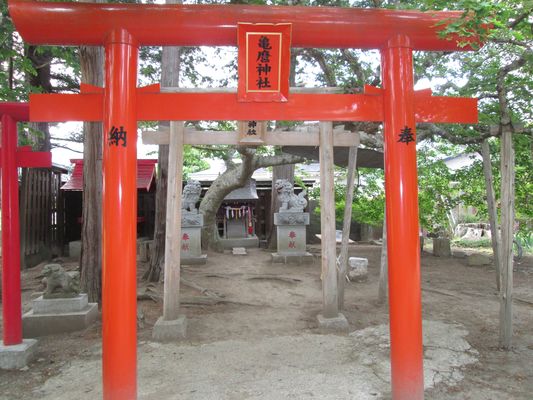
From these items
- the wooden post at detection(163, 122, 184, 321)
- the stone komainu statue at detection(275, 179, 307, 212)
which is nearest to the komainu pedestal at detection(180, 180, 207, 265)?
the stone komainu statue at detection(275, 179, 307, 212)

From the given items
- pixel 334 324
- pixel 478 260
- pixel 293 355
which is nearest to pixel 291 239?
pixel 478 260

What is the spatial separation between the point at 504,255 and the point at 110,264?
13.4 ft

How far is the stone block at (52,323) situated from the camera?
5234 mm

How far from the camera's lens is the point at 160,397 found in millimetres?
3523

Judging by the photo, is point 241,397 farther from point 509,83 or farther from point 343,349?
point 509,83

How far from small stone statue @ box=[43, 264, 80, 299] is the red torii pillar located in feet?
2.71

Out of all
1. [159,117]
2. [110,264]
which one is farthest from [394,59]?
[110,264]

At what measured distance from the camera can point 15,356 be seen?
4207 mm

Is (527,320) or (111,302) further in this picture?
(527,320)

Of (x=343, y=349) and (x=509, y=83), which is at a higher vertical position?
(x=509, y=83)

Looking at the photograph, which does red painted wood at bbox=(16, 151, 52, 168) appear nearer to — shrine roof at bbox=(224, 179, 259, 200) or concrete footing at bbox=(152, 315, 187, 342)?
concrete footing at bbox=(152, 315, 187, 342)

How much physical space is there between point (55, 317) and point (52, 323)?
0.29 feet

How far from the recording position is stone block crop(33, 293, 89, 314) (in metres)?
5.31

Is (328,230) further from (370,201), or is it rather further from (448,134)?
(370,201)
